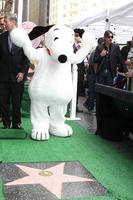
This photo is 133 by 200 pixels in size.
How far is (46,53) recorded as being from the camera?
6105mm

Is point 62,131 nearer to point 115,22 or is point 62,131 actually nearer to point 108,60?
point 108,60

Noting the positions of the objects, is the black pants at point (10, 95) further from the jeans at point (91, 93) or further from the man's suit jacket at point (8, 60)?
the jeans at point (91, 93)

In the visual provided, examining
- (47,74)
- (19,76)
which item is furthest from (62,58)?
(19,76)

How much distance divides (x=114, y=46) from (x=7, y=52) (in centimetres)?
312

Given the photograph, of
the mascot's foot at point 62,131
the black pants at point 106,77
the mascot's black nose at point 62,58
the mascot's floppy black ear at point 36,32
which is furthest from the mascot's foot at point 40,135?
the black pants at point 106,77

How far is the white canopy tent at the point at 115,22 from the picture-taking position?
1125cm

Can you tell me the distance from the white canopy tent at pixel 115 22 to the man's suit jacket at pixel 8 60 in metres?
4.97

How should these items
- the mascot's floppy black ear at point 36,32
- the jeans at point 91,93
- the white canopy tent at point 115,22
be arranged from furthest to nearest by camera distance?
the white canopy tent at point 115,22, the jeans at point 91,93, the mascot's floppy black ear at point 36,32

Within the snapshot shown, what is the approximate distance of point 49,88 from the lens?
6074 mm

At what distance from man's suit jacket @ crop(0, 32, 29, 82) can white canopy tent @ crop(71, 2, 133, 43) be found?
4969 mm

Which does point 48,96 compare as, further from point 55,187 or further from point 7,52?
point 55,187

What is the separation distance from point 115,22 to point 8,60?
889 centimetres

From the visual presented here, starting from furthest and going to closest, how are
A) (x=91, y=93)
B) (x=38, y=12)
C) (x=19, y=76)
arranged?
(x=38, y=12) < (x=91, y=93) < (x=19, y=76)

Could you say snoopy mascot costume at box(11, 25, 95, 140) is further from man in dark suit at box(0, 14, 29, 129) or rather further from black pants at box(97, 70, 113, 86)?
black pants at box(97, 70, 113, 86)
